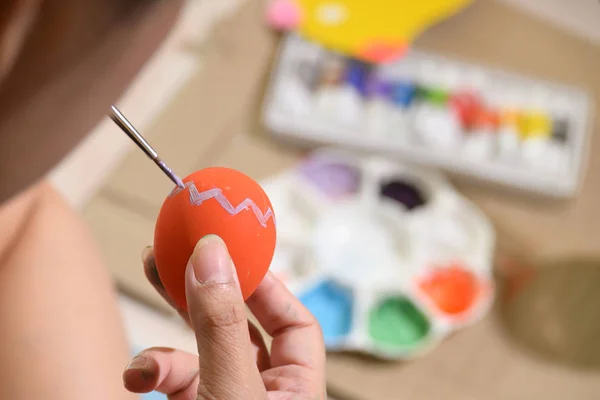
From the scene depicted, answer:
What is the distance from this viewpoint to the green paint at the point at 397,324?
98 cm

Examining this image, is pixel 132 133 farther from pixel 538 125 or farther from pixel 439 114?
pixel 538 125

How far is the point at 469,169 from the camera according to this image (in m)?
1.14

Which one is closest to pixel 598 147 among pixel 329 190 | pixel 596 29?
pixel 596 29

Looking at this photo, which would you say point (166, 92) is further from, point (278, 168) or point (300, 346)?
point (300, 346)

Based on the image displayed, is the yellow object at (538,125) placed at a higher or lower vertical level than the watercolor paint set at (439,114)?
lower

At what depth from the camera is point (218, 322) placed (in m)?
0.44

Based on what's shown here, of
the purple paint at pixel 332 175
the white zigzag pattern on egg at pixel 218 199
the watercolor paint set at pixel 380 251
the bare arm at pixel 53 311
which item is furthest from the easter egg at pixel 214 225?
the purple paint at pixel 332 175

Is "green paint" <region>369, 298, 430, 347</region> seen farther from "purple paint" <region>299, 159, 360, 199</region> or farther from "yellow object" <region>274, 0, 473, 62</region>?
"yellow object" <region>274, 0, 473, 62</region>

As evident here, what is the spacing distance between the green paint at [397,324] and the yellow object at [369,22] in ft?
1.80

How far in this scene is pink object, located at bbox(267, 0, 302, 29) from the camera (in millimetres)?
1369

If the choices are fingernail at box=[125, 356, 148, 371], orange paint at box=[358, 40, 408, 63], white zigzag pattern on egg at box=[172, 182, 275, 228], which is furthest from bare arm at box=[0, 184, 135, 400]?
orange paint at box=[358, 40, 408, 63]

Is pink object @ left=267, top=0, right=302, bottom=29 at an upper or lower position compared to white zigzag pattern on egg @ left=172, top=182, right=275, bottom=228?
lower

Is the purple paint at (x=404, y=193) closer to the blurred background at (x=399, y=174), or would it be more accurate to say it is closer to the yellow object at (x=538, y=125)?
the blurred background at (x=399, y=174)

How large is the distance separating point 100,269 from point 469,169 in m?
0.70
